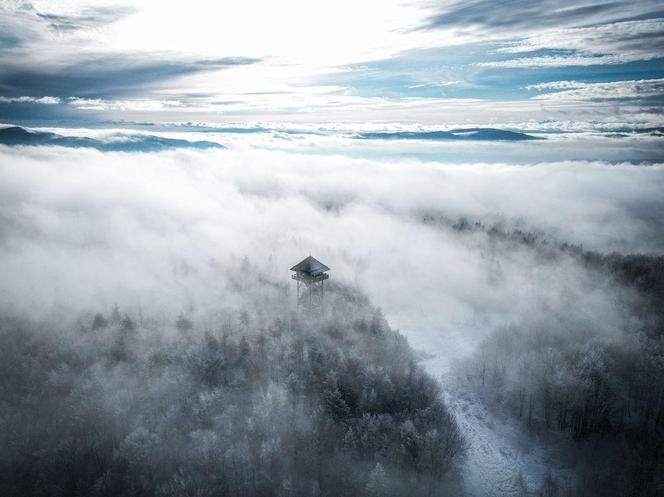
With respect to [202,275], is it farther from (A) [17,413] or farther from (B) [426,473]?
(B) [426,473]

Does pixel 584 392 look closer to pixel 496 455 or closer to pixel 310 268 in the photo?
pixel 496 455

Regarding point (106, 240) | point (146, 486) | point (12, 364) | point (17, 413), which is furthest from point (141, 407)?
point (106, 240)

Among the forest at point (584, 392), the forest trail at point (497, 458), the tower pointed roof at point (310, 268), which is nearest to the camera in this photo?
the forest trail at point (497, 458)

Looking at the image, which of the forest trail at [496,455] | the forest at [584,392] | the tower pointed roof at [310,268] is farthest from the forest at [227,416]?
the forest at [584,392]

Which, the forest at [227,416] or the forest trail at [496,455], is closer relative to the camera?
the forest at [227,416]

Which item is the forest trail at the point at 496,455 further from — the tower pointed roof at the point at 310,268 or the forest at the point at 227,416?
the tower pointed roof at the point at 310,268

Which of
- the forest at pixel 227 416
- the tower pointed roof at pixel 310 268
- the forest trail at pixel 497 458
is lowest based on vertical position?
the forest trail at pixel 497 458

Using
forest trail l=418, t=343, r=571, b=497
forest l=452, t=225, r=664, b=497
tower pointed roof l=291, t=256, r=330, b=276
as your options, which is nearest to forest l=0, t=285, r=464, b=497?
forest trail l=418, t=343, r=571, b=497

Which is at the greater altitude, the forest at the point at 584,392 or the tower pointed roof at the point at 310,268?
the tower pointed roof at the point at 310,268

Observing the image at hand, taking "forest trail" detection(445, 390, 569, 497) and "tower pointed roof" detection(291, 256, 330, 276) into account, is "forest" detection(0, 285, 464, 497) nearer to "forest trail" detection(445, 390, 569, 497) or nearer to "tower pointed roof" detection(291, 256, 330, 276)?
"forest trail" detection(445, 390, 569, 497)
